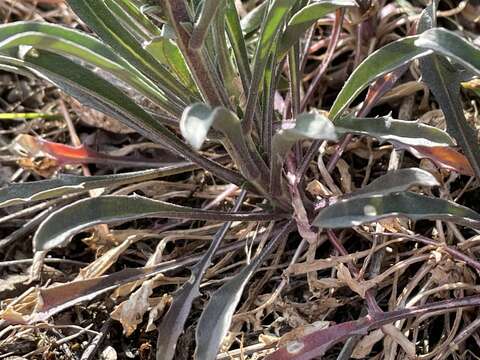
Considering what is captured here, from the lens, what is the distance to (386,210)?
134 centimetres

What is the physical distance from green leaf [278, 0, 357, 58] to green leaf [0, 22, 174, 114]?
0.27m

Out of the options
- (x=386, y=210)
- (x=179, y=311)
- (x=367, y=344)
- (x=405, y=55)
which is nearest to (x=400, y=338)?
(x=367, y=344)

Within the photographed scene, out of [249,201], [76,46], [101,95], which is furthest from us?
[249,201]

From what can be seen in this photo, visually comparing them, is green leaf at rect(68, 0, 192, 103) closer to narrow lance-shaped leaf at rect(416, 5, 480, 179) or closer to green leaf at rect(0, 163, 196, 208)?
green leaf at rect(0, 163, 196, 208)

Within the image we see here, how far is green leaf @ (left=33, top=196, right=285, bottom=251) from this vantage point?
51.7 inches

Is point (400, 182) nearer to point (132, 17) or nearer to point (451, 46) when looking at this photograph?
point (451, 46)

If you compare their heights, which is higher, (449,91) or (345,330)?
(449,91)

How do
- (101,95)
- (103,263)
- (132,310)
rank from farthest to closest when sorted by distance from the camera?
(103,263), (132,310), (101,95)

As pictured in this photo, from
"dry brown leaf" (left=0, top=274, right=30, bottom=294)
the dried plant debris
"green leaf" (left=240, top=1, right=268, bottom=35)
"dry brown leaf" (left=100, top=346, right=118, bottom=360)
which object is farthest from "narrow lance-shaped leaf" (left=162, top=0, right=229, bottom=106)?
"dry brown leaf" (left=0, top=274, right=30, bottom=294)

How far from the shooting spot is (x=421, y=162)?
1752mm

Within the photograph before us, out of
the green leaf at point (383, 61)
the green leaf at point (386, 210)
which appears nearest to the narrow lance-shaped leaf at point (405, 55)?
the green leaf at point (383, 61)

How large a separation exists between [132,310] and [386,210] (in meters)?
0.58

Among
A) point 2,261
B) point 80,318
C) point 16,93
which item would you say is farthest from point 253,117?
point 16,93

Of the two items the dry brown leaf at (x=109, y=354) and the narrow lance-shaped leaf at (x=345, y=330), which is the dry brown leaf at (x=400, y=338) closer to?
the narrow lance-shaped leaf at (x=345, y=330)
